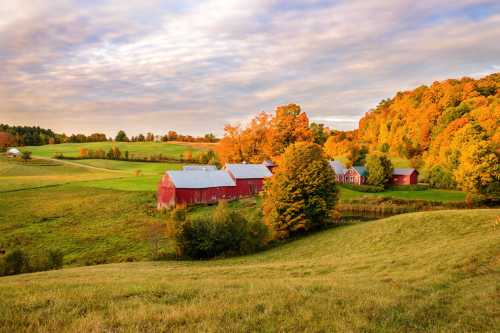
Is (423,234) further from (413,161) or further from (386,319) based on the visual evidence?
(413,161)

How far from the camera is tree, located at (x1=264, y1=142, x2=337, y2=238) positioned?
1351 inches

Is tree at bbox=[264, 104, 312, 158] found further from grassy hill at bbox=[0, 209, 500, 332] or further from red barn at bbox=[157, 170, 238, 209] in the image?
grassy hill at bbox=[0, 209, 500, 332]

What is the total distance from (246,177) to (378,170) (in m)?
26.9

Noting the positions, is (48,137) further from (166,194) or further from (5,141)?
(166,194)

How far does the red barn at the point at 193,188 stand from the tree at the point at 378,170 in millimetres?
28822

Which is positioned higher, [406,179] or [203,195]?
[406,179]

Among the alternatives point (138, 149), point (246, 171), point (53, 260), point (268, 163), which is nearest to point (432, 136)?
point (268, 163)

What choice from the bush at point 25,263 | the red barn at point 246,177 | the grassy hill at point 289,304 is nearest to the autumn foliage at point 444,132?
the red barn at point 246,177

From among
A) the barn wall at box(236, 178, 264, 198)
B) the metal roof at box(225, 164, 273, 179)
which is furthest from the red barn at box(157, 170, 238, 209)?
the metal roof at box(225, 164, 273, 179)

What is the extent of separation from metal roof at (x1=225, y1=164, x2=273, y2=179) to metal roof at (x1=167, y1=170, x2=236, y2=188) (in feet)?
4.40

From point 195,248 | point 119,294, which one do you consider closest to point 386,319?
point 119,294

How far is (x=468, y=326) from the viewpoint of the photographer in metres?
7.42

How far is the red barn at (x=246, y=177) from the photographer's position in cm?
6112

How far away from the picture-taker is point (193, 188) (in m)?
53.6
